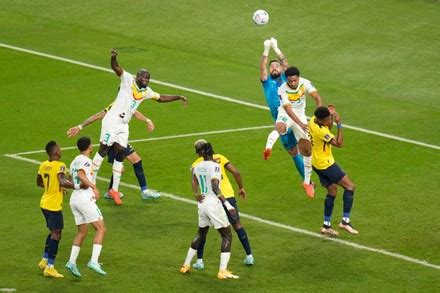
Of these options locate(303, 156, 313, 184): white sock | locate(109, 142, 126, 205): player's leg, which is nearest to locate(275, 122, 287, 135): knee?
locate(303, 156, 313, 184): white sock

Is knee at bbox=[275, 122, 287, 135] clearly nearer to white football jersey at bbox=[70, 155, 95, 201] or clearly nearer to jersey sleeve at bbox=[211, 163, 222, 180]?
jersey sleeve at bbox=[211, 163, 222, 180]

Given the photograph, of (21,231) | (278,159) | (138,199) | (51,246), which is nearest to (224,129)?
(278,159)

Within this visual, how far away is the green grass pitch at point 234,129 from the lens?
85.0 ft

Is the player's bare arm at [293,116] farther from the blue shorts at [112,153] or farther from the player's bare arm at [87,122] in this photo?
the player's bare arm at [87,122]

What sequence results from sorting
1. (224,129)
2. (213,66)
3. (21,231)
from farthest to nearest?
(213,66) → (224,129) → (21,231)

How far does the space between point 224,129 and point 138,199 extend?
21.5ft

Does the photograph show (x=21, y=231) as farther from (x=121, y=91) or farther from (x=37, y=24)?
(x=37, y=24)

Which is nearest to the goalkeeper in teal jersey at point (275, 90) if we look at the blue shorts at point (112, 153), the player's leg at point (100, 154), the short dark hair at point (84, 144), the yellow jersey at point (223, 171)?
the blue shorts at point (112, 153)

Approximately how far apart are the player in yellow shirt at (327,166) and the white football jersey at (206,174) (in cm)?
342

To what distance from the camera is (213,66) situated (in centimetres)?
4362

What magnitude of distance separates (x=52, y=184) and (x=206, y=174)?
2.84m

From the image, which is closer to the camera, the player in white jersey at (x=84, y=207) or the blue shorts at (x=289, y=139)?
the player in white jersey at (x=84, y=207)

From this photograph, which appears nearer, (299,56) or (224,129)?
(224,129)

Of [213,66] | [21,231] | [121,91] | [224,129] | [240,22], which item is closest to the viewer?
[21,231]
